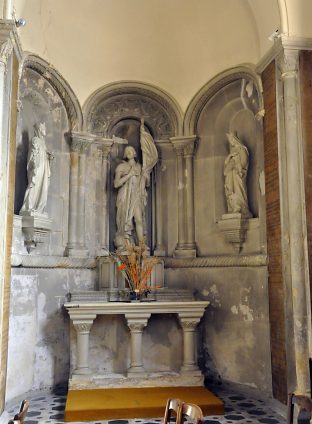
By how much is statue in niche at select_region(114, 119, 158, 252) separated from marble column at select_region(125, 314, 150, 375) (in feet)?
4.67

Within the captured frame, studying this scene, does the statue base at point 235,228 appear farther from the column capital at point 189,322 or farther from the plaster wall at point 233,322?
the column capital at point 189,322

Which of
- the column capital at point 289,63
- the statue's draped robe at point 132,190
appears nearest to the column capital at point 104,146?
the statue's draped robe at point 132,190

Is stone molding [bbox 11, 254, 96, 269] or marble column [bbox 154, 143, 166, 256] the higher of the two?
marble column [bbox 154, 143, 166, 256]

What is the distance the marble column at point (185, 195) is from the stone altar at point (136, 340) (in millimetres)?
1220

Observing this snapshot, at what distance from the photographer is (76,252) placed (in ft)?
25.3

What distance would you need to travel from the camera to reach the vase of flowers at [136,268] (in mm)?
7359

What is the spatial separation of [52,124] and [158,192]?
211 cm

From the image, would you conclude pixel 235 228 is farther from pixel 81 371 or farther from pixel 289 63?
pixel 81 371

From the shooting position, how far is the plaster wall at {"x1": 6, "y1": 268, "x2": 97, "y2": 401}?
655cm

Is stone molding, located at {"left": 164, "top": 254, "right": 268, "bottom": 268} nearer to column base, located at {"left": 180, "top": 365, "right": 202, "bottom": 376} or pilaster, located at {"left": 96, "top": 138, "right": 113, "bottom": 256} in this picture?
pilaster, located at {"left": 96, "top": 138, "right": 113, "bottom": 256}

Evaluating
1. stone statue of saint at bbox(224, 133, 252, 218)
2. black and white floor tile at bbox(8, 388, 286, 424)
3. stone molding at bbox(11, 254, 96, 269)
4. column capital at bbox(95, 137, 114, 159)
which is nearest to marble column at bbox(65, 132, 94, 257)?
stone molding at bbox(11, 254, 96, 269)

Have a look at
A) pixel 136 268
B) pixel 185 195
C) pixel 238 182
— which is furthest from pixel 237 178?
pixel 136 268

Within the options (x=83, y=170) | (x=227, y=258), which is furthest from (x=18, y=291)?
(x=227, y=258)

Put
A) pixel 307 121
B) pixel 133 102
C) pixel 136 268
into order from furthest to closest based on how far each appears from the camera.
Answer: pixel 133 102
pixel 136 268
pixel 307 121
